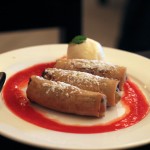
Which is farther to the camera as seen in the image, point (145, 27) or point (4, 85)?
point (145, 27)

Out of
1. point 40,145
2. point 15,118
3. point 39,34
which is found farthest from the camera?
point 39,34

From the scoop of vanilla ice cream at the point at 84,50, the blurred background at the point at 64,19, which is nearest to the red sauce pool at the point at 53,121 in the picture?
the scoop of vanilla ice cream at the point at 84,50

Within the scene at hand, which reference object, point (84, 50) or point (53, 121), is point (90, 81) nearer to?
point (53, 121)

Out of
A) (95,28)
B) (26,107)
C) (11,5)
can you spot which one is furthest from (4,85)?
(95,28)

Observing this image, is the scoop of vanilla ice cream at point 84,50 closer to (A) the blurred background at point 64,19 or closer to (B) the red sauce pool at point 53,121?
(B) the red sauce pool at point 53,121

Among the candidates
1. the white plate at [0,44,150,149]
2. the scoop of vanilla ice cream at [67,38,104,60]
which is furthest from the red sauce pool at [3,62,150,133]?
the scoop of vanilla ice cream at [67,38,104,60]

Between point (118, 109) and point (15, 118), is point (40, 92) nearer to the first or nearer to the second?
point (15, 118)
